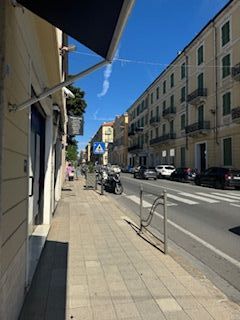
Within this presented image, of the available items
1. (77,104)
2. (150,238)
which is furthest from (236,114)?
(150,238)

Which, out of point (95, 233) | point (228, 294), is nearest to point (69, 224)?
point (95, 233)

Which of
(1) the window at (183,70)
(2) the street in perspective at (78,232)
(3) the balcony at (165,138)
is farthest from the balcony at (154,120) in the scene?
(2) the street in perspective at (78,232)

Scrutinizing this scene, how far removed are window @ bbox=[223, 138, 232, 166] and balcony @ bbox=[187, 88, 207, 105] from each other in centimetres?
636

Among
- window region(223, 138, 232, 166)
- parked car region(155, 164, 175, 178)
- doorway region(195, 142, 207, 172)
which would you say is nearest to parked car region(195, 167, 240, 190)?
window region(223, 138, 232, 166)

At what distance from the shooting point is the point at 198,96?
3953cm

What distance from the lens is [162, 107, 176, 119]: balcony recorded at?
5029cm

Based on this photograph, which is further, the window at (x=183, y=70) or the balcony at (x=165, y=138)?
the balcony at (x=165, y=138)

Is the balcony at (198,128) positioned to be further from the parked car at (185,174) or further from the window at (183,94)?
the window at (183,94)

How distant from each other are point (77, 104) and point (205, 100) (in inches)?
509

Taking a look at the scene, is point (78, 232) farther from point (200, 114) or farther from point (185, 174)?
point (200, 114)

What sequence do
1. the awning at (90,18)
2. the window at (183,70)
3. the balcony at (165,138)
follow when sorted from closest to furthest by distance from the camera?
the awning at (90,18) < the window at (183,70) < the balcony at (165,138)

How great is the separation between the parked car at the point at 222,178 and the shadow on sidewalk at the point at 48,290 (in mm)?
20746

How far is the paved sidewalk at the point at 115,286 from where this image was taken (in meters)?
4.14

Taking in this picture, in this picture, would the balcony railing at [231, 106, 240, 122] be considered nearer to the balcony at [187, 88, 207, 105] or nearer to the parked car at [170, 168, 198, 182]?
the parked car at [170, 168, 198, 182]
